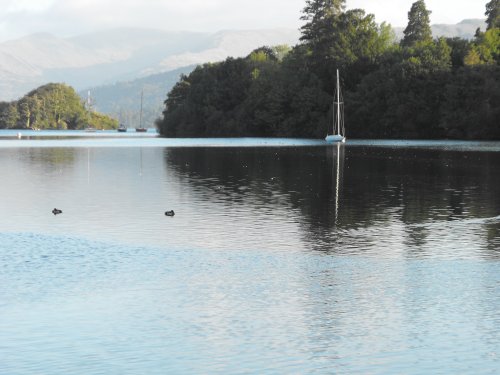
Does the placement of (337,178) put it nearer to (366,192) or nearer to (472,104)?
(366,192)

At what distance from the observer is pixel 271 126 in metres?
162

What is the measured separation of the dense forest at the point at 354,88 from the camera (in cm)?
13125

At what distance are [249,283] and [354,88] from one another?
433 ft

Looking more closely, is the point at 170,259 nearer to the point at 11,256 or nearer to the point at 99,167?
the point at 11,256

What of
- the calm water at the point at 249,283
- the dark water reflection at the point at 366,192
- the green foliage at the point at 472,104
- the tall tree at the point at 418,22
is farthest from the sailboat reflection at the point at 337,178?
the tall tree at the point at 418,22

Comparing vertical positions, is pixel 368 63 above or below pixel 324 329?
above

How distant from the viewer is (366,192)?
4344 cm

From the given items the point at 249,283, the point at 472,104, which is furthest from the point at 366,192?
the point at 472,104

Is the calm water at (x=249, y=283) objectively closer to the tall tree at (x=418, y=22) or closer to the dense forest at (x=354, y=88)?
the dense forest at (x=354, y=88)

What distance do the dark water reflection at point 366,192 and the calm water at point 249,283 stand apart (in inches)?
8.2

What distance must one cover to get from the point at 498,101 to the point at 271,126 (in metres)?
50.1

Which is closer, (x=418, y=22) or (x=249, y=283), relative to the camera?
(x=249, y=283)

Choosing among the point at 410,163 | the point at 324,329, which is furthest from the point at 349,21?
the point at 324,329

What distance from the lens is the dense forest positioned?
431 feet
